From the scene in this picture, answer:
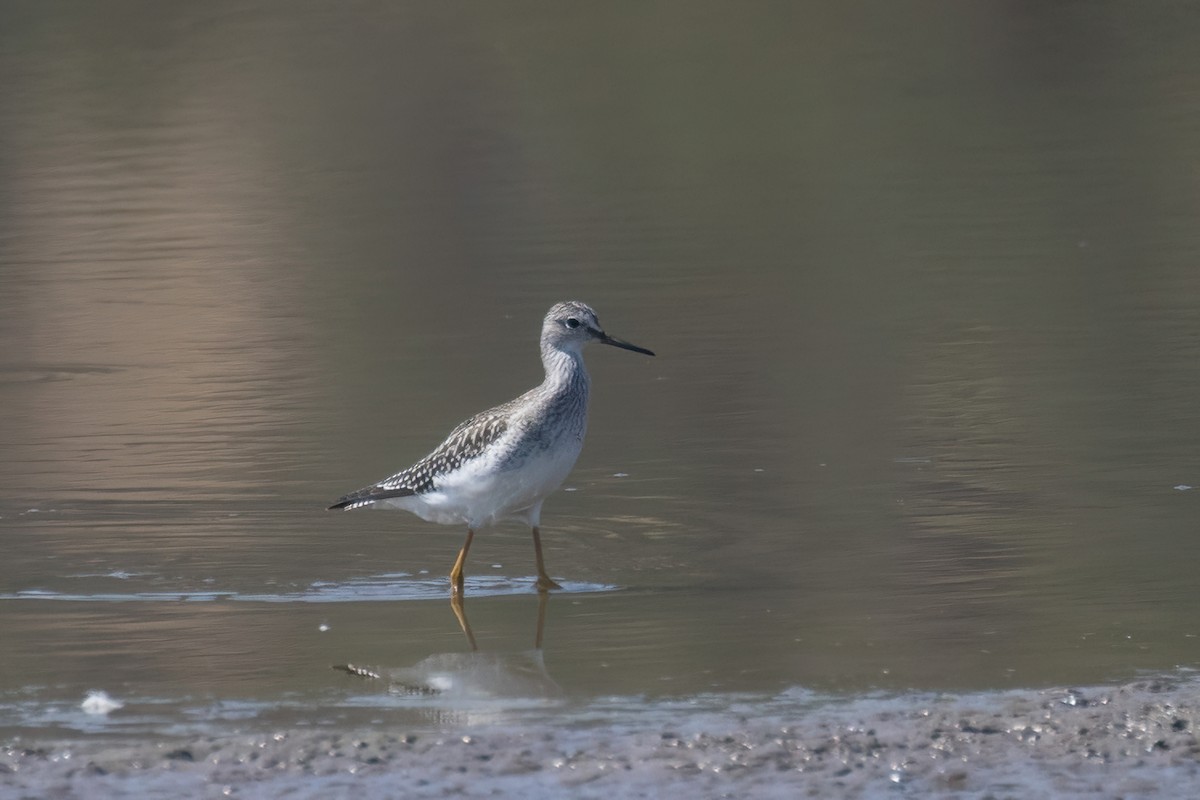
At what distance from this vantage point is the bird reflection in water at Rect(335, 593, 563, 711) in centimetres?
640

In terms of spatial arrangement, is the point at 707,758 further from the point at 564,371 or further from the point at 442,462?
the point at 564,371

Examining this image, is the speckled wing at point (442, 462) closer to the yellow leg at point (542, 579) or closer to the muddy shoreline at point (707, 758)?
the yellow leg at point (542, 579)

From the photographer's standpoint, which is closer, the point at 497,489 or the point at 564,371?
the point at 497,489

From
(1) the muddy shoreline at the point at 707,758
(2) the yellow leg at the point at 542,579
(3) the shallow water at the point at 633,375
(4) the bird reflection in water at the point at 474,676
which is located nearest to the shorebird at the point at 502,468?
(2) the yellow leg at the point at 542,579

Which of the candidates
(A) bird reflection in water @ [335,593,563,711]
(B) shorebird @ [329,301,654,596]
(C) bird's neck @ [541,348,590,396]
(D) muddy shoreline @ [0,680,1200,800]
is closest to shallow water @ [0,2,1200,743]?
(A) bird reflection in water @ [335,593,563,711]

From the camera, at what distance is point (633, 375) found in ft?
39.4

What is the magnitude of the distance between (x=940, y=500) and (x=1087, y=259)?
6544 mm

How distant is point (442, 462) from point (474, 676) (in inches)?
57.5

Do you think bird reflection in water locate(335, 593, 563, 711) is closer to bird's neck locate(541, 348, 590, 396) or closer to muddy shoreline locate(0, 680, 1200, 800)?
muddy shoreline locate(0, 680, 1200, 800)

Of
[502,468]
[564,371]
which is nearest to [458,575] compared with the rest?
[502,468]

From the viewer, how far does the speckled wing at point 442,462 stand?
7.90m

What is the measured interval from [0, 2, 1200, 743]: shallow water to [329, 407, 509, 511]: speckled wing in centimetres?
33

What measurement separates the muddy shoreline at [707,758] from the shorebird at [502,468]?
78.8 inches

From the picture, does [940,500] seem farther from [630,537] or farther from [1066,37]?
[1066,37]
